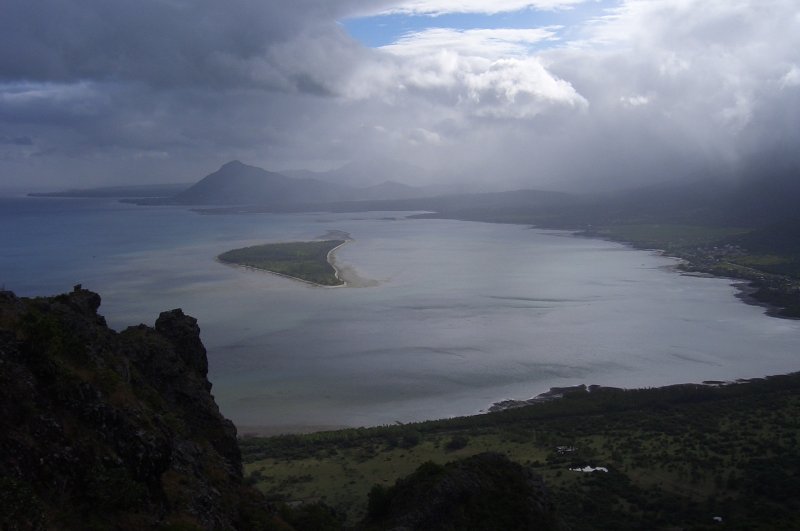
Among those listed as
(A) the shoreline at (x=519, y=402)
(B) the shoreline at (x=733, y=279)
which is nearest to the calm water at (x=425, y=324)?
(A) the shoreline at (x=519, y=402)

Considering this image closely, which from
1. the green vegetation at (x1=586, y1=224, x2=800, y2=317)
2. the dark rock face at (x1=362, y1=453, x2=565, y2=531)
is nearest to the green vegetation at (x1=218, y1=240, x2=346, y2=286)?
the green vegetation at (x1=586, y1=224, x2=800, y2=317)

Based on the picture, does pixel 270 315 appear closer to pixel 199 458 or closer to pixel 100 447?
pixel 199 458

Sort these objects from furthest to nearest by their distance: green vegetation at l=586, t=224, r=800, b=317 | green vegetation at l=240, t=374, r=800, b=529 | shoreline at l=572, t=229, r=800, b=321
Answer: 1. green vegetation at l=586, t=224, r=800, b=317
2. shoreline at l=572, t=229, r=800, b=321
3. green vegetation at l=240, t=374, r=800, b=529

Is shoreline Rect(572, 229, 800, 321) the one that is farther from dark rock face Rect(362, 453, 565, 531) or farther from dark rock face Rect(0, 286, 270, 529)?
dark rock face Rect(0, 286, 270, 529)

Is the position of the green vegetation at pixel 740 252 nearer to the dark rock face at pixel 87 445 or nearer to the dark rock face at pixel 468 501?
the dark rock face at pixel 468 501

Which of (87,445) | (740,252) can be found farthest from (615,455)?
(740,252)
